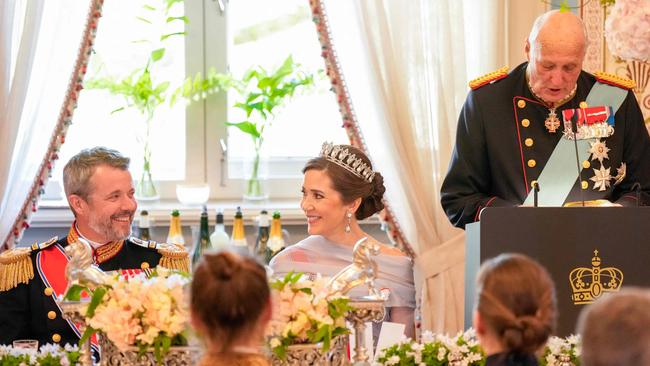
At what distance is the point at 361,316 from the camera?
7.73ft

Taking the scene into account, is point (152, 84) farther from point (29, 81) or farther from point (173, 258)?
point (173, 258)

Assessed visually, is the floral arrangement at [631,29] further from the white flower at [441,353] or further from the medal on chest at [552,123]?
the white flower at [441,353]

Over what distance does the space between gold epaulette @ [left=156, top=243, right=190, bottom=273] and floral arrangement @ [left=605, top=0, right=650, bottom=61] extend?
1.44m

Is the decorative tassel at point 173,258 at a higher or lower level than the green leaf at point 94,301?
higher

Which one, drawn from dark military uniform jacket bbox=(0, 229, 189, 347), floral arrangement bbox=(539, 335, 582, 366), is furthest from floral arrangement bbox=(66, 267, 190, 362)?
dark military uniform jacket bbox=(0, 229, 189, 347)

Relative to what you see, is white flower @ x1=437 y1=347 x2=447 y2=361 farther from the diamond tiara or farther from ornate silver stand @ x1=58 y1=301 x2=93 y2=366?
the diamond tiara

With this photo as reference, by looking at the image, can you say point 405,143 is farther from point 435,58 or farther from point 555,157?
point 555,157

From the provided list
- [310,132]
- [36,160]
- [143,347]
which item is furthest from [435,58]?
[143,347]

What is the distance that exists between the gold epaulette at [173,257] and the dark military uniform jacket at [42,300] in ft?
0.25

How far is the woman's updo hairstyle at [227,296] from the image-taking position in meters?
1.90

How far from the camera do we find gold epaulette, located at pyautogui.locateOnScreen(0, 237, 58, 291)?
3.32m

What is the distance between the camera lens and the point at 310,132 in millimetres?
4836

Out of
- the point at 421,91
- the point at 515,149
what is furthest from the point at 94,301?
the point at 421,91

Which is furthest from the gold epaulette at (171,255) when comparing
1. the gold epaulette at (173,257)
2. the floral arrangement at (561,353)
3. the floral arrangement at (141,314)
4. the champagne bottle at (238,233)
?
the floral arrangement at (561,353)
